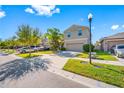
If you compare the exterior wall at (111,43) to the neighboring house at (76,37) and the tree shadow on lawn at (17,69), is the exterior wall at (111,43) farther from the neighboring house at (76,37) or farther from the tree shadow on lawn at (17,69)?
the tree shadow on lawn at (17,69)

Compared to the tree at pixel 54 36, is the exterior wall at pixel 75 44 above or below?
below

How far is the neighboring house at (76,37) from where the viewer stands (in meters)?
23.7

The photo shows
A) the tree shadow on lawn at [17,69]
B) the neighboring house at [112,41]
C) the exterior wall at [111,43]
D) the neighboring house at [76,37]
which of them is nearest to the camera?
the tree shadow on lawn at [17,69]

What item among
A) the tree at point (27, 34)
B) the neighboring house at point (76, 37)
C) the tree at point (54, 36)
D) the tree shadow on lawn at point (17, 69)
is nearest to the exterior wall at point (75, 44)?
the neighboring house at point (76, 37)

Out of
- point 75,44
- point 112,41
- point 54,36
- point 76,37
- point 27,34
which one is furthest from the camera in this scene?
point 75,44

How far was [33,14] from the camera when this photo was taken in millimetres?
13234

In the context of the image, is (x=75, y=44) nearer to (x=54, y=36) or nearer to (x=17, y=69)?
(x=54, y=36)

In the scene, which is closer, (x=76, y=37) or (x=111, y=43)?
(x=111, y=43)

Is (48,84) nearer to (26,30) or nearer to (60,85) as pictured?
(60,85)

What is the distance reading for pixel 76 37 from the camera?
24.4 metres

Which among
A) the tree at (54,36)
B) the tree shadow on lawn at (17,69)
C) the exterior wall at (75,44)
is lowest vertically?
the tree shadow on lawn at (17,69)

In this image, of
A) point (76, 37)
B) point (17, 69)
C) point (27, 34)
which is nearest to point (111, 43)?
point (76, 37)
